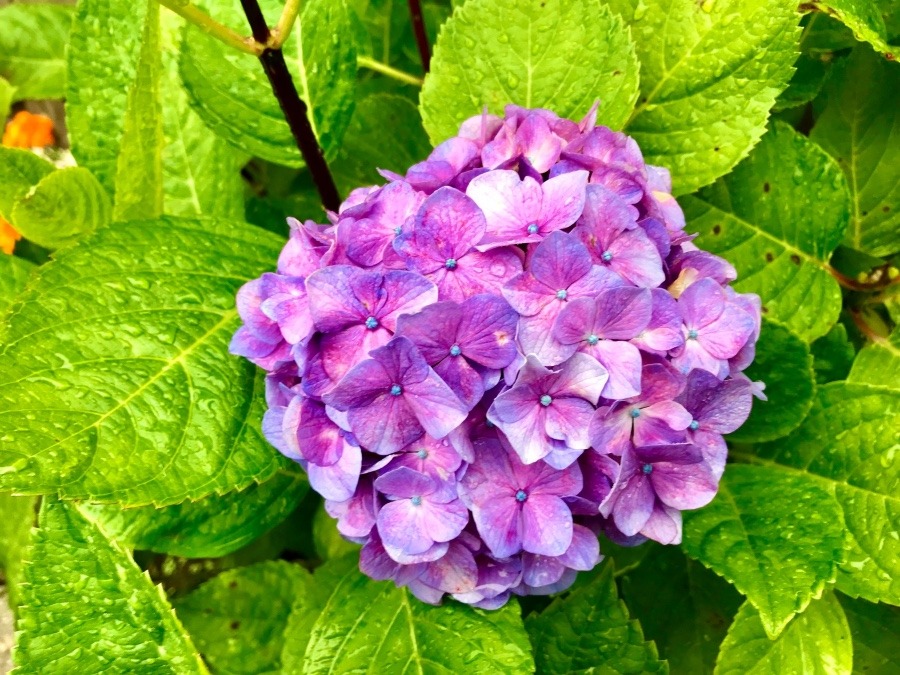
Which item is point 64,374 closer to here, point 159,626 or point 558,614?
point 159,626

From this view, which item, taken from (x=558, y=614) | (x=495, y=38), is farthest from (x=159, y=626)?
(x=495, y=38)

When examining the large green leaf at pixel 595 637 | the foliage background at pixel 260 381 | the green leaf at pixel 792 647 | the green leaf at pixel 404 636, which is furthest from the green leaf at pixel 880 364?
the green leaf at pixel 404 636

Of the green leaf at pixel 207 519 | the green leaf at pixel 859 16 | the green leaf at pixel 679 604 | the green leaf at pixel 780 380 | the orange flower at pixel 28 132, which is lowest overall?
the green leaf at pixel 679 604

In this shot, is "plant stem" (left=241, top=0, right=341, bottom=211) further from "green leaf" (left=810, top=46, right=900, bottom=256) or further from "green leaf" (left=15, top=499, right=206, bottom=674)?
"green leaf" (left=810, top=46, right=900, bottom=256)

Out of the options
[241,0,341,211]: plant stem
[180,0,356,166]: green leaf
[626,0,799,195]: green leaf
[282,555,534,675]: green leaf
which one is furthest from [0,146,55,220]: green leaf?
[626,0,799,195]: green leaf

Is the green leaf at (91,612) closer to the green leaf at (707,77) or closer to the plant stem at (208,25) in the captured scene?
the plant stem at (208,25)
